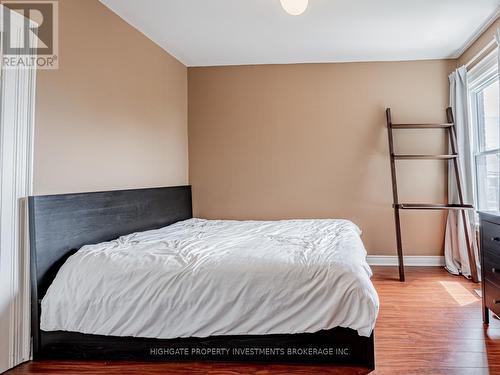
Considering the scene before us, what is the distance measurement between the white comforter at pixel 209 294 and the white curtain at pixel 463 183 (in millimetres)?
2109

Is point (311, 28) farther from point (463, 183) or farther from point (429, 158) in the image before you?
point (463, 183)

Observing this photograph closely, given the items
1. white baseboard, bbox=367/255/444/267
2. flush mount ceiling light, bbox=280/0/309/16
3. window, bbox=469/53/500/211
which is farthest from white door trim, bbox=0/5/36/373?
window, bbox=469/53/500/211

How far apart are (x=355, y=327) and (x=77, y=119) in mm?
2117

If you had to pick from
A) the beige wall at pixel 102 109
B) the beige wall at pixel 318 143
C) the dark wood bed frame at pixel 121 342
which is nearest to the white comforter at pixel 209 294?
the dark wood bed frame at pixel 121 342

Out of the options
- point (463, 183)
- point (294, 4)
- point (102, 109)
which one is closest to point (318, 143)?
point (463, 183)

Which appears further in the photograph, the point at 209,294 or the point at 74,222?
the point at 74,222

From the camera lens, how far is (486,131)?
3.32 metres

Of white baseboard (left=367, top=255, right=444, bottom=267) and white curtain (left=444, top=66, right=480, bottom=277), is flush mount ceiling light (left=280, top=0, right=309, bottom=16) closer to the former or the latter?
white curtain (left=444, top=66, right=480, bottom=277)

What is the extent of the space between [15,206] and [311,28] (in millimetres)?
2637

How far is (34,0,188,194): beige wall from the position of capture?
2.13 m

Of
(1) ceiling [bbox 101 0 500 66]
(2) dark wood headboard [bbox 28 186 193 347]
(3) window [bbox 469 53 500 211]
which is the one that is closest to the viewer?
(2) dark wood headboard [bbox 28 186 193 347]

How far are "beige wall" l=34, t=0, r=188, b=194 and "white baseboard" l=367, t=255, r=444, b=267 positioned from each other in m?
2.41

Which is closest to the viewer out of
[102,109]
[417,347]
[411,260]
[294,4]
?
[417,347]

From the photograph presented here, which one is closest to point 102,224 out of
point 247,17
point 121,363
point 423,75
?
point 121,363
